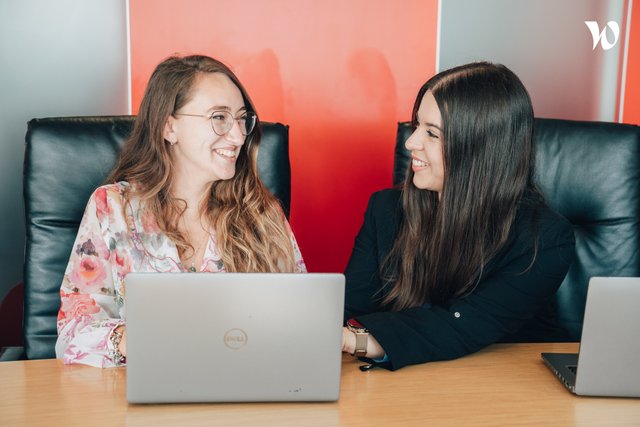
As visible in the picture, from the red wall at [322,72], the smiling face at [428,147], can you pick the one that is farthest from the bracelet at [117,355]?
the red wall at [322,72]

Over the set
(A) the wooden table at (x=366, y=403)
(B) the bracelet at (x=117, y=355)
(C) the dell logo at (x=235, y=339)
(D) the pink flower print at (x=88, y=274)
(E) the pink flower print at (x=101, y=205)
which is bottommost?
(A) the wooden table at (x=366, y=403)

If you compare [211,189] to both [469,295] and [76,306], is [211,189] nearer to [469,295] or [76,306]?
[76,306]

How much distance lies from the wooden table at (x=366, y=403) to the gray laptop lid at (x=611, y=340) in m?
0.03

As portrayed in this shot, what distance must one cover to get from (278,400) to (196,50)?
1.62 metres

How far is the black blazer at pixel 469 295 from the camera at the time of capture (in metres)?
1.52

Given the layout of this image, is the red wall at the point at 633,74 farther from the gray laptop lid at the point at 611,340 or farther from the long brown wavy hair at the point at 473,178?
the gray laptop lid at the point at 611,340

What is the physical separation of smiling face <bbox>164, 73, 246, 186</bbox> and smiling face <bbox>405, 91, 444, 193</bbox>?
47 centimetres

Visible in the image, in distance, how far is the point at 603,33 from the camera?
2.88m

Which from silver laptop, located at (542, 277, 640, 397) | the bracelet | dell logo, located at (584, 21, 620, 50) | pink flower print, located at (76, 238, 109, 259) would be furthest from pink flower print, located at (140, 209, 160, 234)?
dell logo, located at (584, 21, 620, 50)

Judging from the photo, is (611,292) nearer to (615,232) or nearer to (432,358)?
(432,358)

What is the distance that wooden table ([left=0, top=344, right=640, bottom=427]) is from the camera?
119cm

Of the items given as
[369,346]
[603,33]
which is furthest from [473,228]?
[603,33]

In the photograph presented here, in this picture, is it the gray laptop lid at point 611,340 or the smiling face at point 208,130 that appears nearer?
the gray laptop lid at point 611,340

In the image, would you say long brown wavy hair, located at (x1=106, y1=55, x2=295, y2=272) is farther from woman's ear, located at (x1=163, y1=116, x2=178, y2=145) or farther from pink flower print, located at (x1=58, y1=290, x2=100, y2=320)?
pink flower print, located at (x1=58, y1=290, x2=100, y2=320)
